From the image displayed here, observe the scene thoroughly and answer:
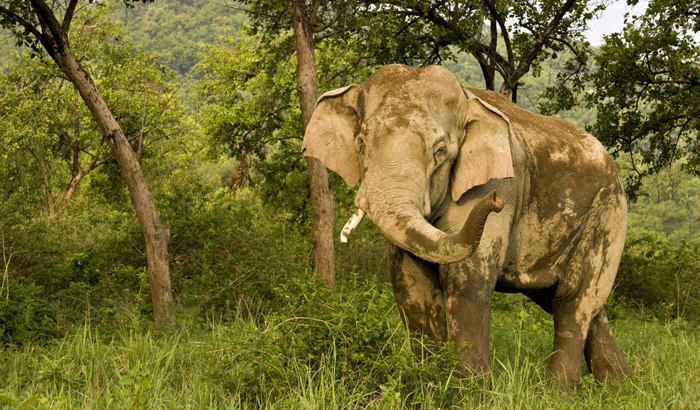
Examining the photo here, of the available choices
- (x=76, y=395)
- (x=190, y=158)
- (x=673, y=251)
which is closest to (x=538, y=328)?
(x=76, y=395)

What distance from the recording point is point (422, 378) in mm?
4469

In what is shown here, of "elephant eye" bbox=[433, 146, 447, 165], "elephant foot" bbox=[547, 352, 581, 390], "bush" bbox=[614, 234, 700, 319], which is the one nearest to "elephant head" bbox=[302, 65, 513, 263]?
"elephant eye" bbox=[433, 146, 447, 165]

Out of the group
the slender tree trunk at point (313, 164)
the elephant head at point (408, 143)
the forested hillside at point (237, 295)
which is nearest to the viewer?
the elephant head at point (408, 143)

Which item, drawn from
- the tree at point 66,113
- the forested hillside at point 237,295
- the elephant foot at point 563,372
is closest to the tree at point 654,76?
the forested hillside at point 237,295

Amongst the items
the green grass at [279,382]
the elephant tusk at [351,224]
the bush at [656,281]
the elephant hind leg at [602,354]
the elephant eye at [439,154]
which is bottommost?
the bush at [656,281]

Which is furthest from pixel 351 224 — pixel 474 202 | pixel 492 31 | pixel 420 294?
pixel 492 31

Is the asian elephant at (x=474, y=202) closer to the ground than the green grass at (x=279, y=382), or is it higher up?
higher up

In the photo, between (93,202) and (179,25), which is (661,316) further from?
(179,25)

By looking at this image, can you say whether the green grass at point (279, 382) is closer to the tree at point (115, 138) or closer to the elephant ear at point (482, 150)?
the elephant ear at point (482, 150)

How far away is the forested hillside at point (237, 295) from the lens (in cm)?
450

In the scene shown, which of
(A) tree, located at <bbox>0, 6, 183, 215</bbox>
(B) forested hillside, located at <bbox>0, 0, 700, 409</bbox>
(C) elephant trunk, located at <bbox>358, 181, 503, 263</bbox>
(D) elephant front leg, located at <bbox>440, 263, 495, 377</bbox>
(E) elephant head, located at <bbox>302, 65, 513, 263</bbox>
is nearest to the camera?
(C) elephant trunk, located at <bbox>358, 181, 503, 263</bbox>

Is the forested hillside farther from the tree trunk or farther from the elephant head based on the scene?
the elephant head

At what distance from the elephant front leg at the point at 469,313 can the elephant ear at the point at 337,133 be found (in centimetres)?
95

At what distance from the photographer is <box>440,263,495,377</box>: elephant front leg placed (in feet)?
15.7
